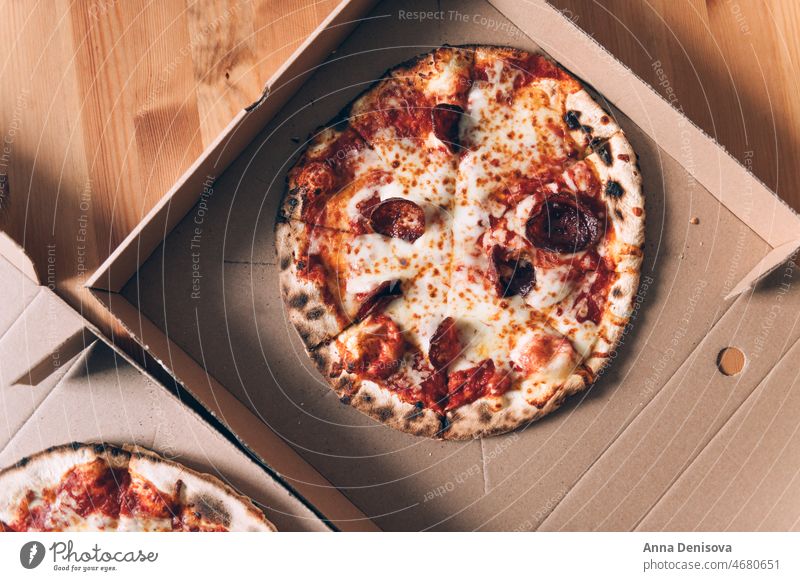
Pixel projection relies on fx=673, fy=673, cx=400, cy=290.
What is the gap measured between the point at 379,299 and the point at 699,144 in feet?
2.71

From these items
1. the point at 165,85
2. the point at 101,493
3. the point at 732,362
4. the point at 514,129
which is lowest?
the point at 732,362

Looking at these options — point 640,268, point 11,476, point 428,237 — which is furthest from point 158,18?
point 640,268

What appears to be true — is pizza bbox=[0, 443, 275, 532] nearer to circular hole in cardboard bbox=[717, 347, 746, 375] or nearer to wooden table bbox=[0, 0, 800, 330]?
wooden table bbox=[0, 0, 800, 330]

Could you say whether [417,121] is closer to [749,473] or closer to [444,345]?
[444,345]

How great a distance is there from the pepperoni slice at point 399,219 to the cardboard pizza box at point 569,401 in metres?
0.27

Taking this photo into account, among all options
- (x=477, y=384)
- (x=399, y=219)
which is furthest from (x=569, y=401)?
(x=399, y=219)

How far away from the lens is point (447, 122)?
1.63m

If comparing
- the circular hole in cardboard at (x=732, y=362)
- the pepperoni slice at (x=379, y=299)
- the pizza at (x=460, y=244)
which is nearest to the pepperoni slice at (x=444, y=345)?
the pizza at (x=460, y=244)

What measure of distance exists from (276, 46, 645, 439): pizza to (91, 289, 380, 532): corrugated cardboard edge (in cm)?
21

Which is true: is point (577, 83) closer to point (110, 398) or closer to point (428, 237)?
point (428, 237)

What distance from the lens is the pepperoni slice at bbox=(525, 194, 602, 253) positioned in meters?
1.59

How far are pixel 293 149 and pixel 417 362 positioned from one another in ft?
2.04

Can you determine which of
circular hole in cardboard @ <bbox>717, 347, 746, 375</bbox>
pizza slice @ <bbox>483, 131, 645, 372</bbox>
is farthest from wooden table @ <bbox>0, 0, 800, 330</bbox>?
circular hole in cardboard @ <bbox>717, 347, 746, 375</bbox>

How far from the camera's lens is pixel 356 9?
1.62 m
